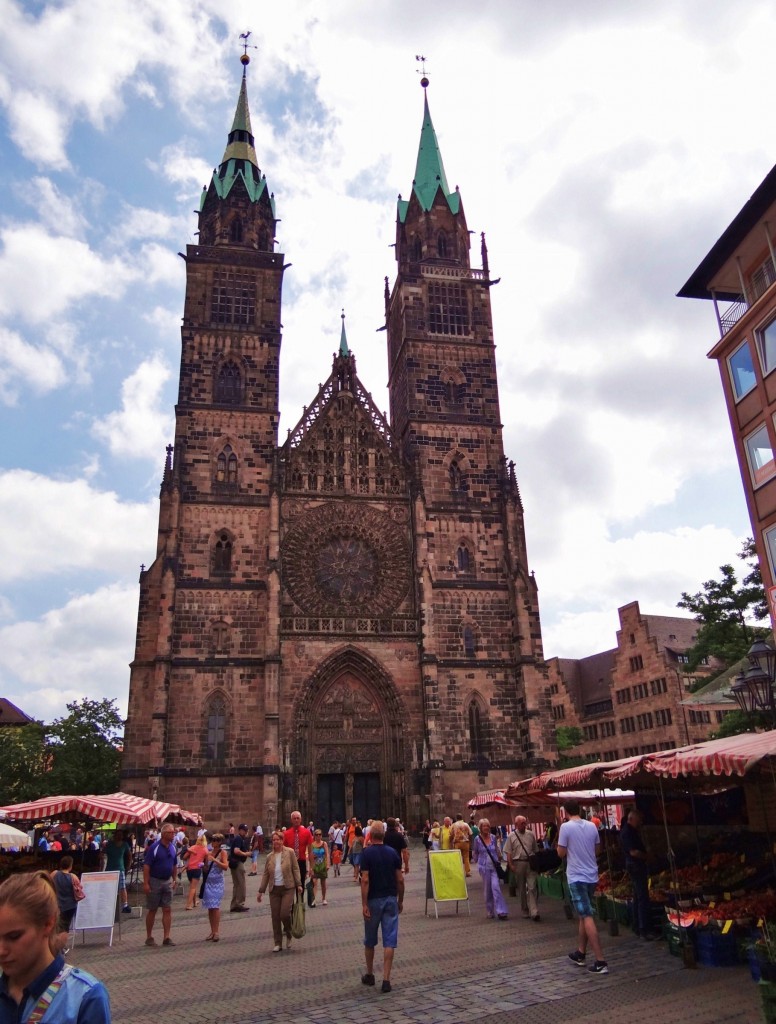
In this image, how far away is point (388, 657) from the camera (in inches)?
1383

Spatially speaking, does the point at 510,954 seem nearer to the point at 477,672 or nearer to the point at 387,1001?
the point at 387,1001

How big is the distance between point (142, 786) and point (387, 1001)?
2558cm

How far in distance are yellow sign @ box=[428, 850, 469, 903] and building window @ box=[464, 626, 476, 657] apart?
71.3 feet

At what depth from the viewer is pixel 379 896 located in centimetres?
891

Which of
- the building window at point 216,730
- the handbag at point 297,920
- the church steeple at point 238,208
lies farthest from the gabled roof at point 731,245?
the church steeple at point 238,208

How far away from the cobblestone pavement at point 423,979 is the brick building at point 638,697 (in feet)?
128

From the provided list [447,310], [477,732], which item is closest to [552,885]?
[477,732]

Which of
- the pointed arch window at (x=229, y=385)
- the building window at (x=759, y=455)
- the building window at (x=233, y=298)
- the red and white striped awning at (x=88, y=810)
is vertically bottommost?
the red and white striped awning at (x=88, y=810)

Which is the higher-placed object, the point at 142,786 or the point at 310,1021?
the point at 142,786

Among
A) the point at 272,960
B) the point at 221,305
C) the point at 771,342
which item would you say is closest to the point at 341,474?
the point at 221,305

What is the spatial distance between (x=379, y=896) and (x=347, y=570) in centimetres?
2776

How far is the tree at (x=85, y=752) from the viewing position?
39625 mm

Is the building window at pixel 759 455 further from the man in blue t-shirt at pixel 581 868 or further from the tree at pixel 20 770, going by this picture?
the tree at pixel 20 770

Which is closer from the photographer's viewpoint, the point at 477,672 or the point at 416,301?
the point at 477,672
